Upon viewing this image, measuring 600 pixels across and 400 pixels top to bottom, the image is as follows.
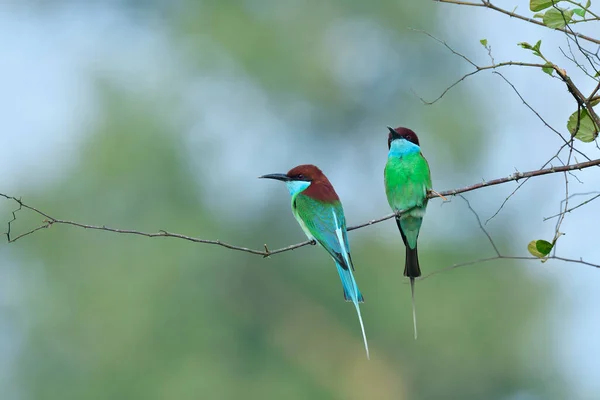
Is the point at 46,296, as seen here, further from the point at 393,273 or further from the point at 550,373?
the point at 550,373

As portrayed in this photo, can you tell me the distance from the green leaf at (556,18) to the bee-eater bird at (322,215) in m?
1.00

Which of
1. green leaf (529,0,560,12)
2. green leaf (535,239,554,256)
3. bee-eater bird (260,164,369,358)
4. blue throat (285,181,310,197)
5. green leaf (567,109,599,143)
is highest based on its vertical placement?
blue throat (285,181,310,197)

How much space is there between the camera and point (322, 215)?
2.85m

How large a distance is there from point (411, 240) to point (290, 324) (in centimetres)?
812

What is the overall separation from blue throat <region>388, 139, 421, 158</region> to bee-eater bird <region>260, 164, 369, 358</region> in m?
Result: 0.34

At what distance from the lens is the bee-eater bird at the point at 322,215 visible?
2.66m

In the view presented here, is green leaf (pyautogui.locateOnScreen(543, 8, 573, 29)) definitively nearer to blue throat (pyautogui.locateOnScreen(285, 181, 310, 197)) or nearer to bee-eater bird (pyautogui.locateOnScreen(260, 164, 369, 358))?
bee-eater bird (pyautogui.locateOnScreen(260, 164, 369, 358))

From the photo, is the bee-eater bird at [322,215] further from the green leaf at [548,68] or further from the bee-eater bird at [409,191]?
the green leaf at [548,68]

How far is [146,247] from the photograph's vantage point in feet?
32.3

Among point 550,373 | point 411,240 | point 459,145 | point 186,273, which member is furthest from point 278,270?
point 411,240

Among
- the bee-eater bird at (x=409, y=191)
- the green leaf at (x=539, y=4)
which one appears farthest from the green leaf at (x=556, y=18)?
the bee-eater bird at (x=409, y=191)

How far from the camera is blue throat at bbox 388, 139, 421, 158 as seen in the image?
3254mm

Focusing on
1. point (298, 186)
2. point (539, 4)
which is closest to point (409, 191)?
point (298, 186)

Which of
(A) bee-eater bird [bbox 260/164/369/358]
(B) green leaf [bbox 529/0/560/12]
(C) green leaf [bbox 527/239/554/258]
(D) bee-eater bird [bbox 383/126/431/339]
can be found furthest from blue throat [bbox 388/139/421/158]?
(B) green leaf [bbox 529/0/560/12]
